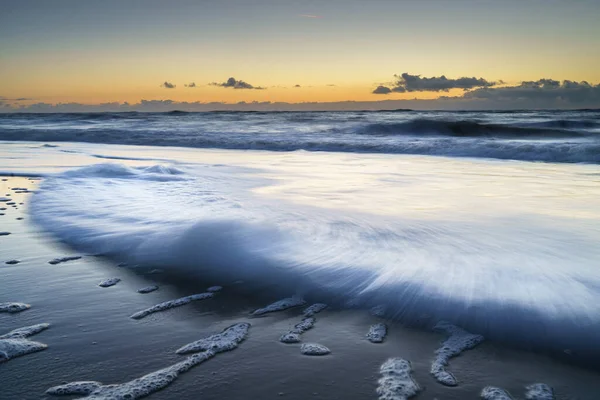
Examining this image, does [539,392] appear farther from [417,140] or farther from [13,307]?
[417,140]

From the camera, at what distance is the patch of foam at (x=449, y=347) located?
2.11m

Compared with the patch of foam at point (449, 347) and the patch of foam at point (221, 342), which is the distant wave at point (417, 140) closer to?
the patch of foam at point (449, 347)

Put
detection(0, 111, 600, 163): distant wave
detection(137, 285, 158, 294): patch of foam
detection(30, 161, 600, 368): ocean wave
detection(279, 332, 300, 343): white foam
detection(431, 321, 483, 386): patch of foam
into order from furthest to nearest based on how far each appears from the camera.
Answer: detection(0, 111, 600, 163): distant wave → detection(137, 285, 158, 294): patch of foam → detection(30, 161, 600, 368): ocean wave → detection(279, 332, 300, 343): white foam → detection(431, 321, 483, 386): patch of foam

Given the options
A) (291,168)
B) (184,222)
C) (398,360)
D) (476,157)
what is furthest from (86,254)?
→ (476,157)

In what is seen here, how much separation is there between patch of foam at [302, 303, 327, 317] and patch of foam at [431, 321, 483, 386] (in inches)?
27.6

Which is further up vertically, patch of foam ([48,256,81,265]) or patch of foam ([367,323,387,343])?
patch of foam ([48,256,81,265])

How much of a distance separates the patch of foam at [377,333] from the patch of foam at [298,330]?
13.5 inches

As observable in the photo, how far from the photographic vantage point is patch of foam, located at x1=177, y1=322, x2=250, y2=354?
7.71 feet

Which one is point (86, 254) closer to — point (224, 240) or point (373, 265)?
point (224, 240)

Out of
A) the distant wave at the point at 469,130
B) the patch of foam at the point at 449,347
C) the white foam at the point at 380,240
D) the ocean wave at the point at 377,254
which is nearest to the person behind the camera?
the patch of foam at the point at 449,347

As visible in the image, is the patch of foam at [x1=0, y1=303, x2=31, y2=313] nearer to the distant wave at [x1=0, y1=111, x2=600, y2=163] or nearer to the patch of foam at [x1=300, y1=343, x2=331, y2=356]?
the patch of foam at [x1=300, y1=343, x2=331, y2=356]

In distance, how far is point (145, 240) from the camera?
13.6 feet

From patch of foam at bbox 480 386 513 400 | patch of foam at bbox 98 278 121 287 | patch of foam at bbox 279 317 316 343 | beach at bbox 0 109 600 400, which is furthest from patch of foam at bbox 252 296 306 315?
patch of foam at bbox 480 386 513 400

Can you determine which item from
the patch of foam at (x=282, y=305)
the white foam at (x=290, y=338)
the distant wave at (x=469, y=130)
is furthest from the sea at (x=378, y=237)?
the distant wave at (x=469, y=130)
